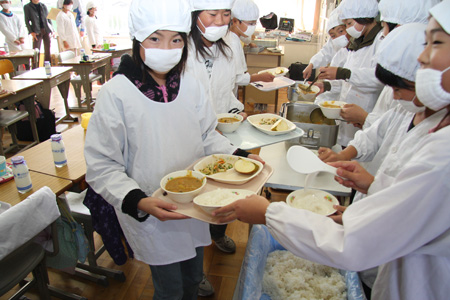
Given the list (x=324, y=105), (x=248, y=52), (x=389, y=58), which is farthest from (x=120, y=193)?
(x=248, y=52)

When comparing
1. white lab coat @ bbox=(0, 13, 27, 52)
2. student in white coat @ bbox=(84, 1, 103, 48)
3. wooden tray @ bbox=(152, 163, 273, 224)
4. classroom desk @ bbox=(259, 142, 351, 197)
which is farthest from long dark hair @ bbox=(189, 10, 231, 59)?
Result: student in white coat @ bbox=(84, 1, 103, 48)

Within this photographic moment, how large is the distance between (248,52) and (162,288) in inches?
182

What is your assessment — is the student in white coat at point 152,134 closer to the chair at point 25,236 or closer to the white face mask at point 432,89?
the chair at point 25,236

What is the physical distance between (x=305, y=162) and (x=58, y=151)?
1.43 meters

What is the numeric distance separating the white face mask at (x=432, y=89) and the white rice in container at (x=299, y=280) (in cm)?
92

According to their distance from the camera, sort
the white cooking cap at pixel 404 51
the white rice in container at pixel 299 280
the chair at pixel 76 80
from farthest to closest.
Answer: the chair at pixel 76 80
the white rice in container at pixel 299 280
the white cooking cap at pixel 404 51

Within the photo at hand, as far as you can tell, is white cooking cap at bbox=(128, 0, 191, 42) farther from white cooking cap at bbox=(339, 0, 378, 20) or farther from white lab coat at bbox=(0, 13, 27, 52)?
white lab coat at bbox=(0, 13, 27, 52)

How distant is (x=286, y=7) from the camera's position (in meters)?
7.35

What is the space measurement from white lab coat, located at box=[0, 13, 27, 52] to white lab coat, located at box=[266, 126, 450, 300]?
7.72m

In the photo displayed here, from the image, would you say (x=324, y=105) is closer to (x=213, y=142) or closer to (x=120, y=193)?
(x=213, y=142)

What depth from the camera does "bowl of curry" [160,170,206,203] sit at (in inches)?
43.9

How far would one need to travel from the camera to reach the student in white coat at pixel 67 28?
277 inches

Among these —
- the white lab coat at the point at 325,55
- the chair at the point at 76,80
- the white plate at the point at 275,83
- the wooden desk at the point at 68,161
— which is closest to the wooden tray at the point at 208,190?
the wooden desk at the point at 68,161

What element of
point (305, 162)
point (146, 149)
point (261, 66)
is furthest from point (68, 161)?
point (261, 66)
